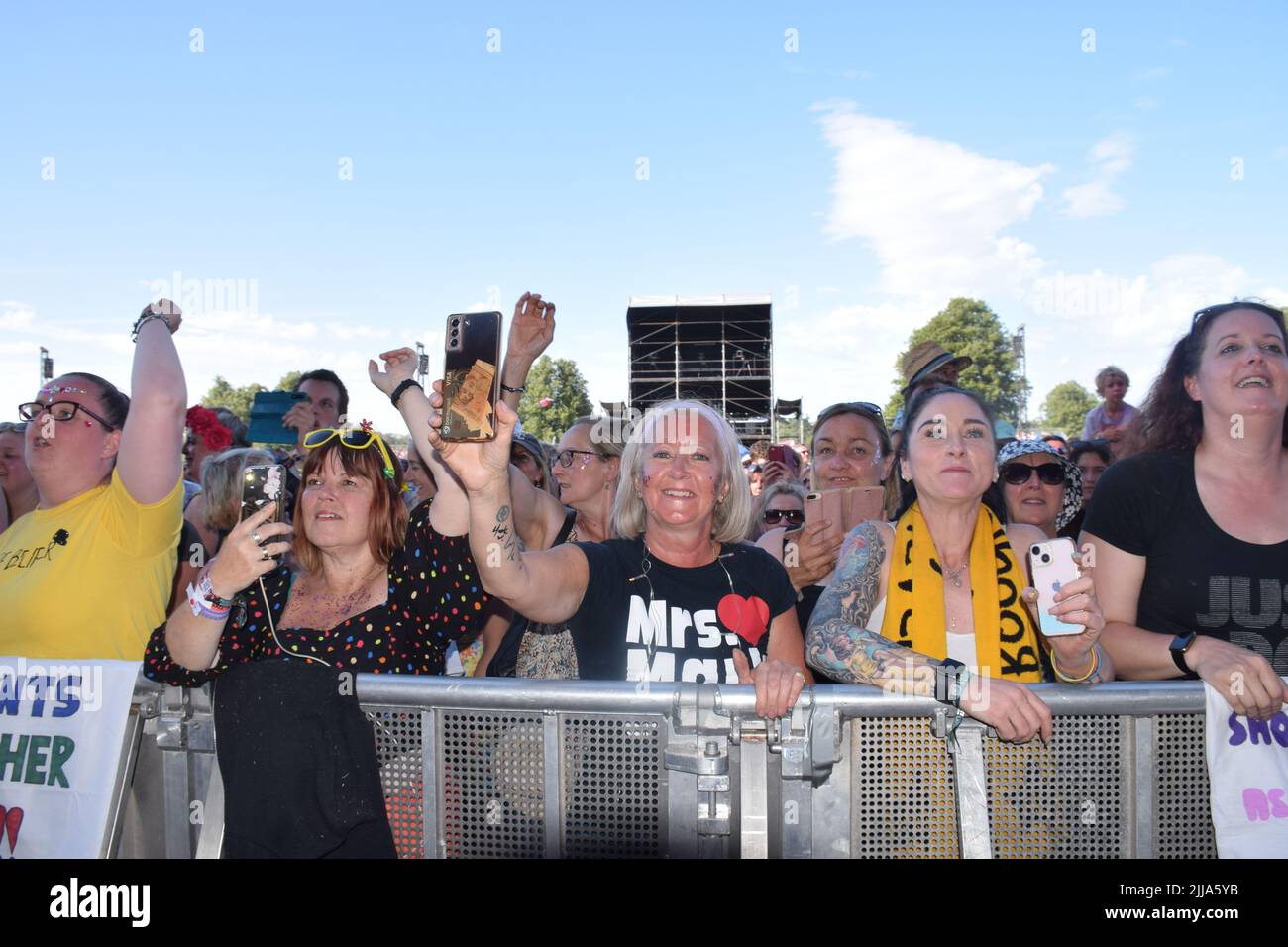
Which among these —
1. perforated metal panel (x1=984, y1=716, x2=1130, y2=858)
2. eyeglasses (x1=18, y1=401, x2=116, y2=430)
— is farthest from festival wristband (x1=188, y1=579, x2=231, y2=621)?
perforated metal panel (x1=984, y1=716, x2=1130, y2=858)

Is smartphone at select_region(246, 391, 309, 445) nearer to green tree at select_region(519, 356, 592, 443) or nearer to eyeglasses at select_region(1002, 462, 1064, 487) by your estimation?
eyeglasses at select_region(1002, 462, 1064, 487)

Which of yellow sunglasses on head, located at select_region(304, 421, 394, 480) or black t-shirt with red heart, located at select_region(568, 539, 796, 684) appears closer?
black t-shirt with red heart, located at select_region(568, 539, 796, 684)

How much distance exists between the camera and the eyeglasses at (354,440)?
265 cm

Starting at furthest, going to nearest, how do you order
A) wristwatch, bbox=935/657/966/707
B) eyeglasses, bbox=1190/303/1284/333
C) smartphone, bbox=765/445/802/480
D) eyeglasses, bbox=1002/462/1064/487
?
smartphone, bbox=765/445/802/480
eyeglasses, bbox=1002/462/1064/487
eyeglasses, bbox=1190/303/1284/333
wristwatch, bbox=935/657/966/707

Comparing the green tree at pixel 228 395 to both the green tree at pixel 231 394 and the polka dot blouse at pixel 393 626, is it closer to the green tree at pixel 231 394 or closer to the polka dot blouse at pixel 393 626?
the green tree at pixel 231 394

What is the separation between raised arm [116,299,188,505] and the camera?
102 inches

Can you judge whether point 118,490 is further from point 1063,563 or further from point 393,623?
point 1063,563

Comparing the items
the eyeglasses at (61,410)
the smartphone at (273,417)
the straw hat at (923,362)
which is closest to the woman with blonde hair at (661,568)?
the straw hat at (923,362)

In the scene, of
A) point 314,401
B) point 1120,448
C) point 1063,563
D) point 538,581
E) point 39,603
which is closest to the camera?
point 1063,563

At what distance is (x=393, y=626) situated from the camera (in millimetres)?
2449

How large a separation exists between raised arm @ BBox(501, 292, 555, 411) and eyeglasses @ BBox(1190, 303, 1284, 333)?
2.35 metres
